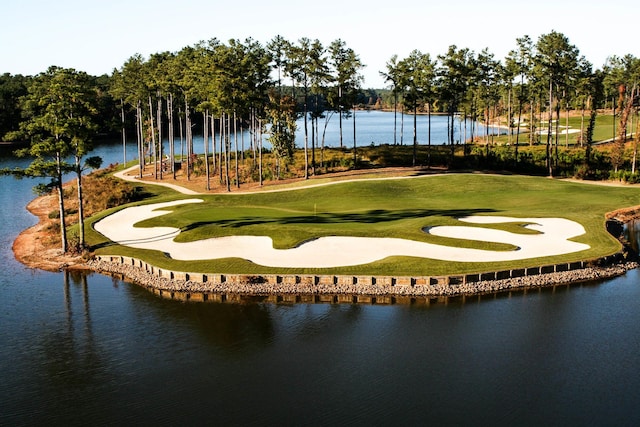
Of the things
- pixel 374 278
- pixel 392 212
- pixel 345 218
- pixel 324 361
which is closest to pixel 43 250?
pixel 345 218

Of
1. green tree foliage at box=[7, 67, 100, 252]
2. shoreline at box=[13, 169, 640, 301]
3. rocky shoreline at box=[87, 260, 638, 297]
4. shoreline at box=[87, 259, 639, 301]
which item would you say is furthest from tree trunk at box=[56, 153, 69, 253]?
shoreline at box=[87, 259, 639, 301]

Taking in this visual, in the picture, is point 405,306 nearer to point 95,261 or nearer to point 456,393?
point 456,393

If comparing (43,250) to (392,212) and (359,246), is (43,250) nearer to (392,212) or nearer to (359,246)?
(359,246)

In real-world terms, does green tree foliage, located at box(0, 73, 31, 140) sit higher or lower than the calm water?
higher

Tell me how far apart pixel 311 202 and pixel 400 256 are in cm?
2359

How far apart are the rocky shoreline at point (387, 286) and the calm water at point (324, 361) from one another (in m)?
1.04

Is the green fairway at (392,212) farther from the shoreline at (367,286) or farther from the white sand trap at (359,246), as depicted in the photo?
the shoreline at (367,286)

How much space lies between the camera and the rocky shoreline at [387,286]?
36.6 meters

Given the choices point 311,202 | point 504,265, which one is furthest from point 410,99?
point 504,265

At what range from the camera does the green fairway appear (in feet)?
133

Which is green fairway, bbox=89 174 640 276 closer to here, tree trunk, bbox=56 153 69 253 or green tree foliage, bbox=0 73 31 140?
tree trunk, bbox=56 153 69 253

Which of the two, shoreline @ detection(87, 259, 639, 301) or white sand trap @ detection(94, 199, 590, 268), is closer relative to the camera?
shoreline @ detection(87, 259, 639, 301)

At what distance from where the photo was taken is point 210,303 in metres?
36.4

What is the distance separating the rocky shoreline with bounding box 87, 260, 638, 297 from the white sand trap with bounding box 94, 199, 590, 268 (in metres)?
2.80
